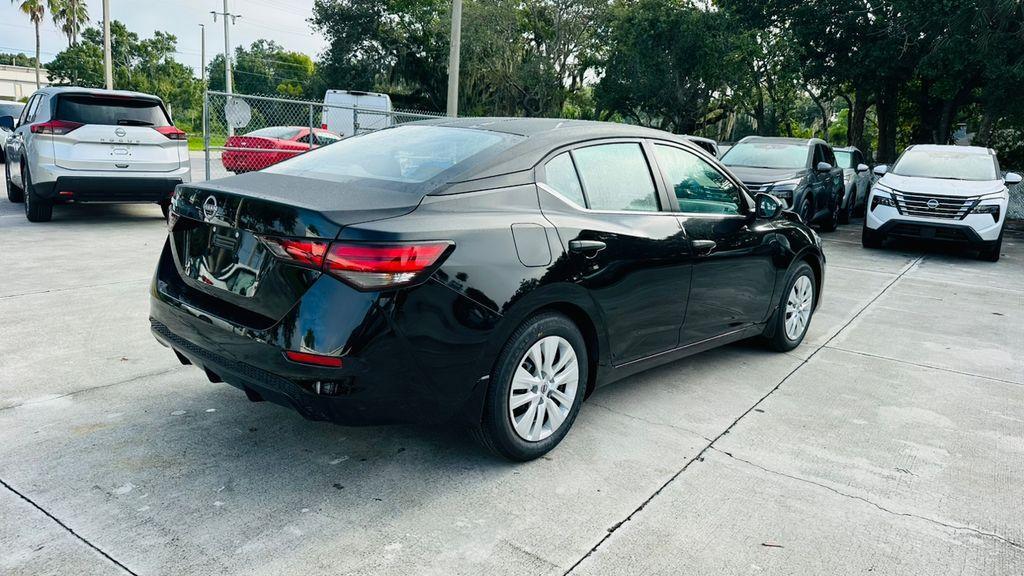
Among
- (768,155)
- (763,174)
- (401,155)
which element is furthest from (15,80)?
(401,155)

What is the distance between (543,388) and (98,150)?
806cm

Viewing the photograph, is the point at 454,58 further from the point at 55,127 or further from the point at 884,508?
the point at 884,508

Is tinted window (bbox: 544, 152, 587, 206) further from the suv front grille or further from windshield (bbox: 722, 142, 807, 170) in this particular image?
windshield (bbox: 722, 142, 807, 170)

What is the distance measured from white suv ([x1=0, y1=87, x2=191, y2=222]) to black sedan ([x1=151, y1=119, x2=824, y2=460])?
21.6 ft

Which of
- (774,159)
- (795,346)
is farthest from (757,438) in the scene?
(774,159)

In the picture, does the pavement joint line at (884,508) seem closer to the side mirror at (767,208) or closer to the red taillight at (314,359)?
the side mirror at (767,208)

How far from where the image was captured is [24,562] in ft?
8.25

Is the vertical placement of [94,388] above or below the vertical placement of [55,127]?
below

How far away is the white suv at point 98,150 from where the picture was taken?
911 centimetres

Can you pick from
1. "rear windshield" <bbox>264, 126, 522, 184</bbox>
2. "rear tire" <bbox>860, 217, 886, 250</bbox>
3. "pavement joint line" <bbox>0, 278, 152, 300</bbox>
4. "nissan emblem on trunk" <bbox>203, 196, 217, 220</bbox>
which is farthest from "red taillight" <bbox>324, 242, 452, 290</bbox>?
"rear tire" <bbox>860, 217, 886, 250</bbox>

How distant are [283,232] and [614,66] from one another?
35.7 m

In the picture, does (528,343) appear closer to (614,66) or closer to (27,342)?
(27,342)

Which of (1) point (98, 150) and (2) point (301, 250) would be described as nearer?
(2) point (301, 250)

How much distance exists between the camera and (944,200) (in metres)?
10.7
